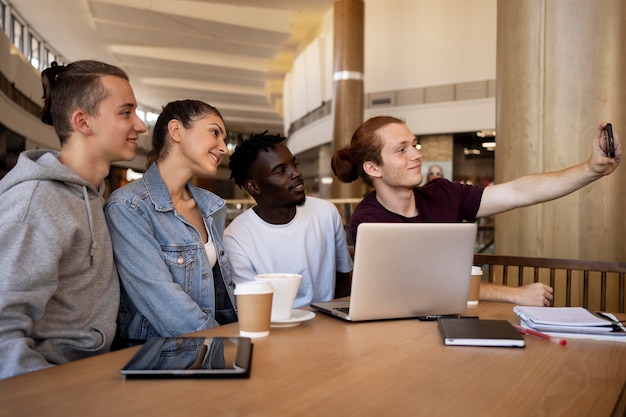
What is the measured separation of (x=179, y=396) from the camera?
844 mm

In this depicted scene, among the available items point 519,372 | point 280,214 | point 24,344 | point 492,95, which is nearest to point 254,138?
point 280,214

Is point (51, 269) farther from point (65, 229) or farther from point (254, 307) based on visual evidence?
point (254, 307)

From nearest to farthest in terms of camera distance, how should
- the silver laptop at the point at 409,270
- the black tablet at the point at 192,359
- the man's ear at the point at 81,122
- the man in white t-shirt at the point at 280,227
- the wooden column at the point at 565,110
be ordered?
the black tablet at the point at 192,359, the silver laptop at the point at 409,270, the man's ear at the point at 81,122, the man in white t-shirt at the point at 280,227, the wooden column at the point at 565,110

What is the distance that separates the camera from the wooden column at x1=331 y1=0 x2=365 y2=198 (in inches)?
396

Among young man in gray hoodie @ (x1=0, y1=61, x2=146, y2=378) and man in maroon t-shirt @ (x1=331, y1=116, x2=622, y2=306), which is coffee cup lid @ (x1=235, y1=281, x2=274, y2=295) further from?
man in maroon t-shirt @ (x1=331, y1=116, x2=622, y2=306)

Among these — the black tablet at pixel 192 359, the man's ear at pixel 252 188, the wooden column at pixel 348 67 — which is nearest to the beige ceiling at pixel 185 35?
the wooden column at pixel 348 67

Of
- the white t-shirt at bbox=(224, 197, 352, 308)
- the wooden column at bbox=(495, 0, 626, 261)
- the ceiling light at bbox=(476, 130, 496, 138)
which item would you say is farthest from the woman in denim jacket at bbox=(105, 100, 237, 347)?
the ceiling light at bbox=(476, 130, 496, 138)

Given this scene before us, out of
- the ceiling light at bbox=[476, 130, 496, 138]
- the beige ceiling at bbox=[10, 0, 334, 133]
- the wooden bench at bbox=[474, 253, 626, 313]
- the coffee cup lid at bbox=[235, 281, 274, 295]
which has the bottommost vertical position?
the wooden bench at bbox=[474, 253, 626, 313]

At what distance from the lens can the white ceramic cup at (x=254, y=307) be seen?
1205mm

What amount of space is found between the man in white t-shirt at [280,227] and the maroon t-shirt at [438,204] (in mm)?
137

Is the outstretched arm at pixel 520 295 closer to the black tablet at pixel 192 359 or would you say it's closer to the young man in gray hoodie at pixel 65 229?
the black tablet at pixel 192 359

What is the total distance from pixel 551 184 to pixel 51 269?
5.32 ft

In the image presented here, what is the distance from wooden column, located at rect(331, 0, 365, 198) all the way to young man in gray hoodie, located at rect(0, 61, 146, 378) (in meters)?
8.54

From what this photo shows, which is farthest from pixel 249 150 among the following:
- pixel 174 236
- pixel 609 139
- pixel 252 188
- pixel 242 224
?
pixel 609 139
